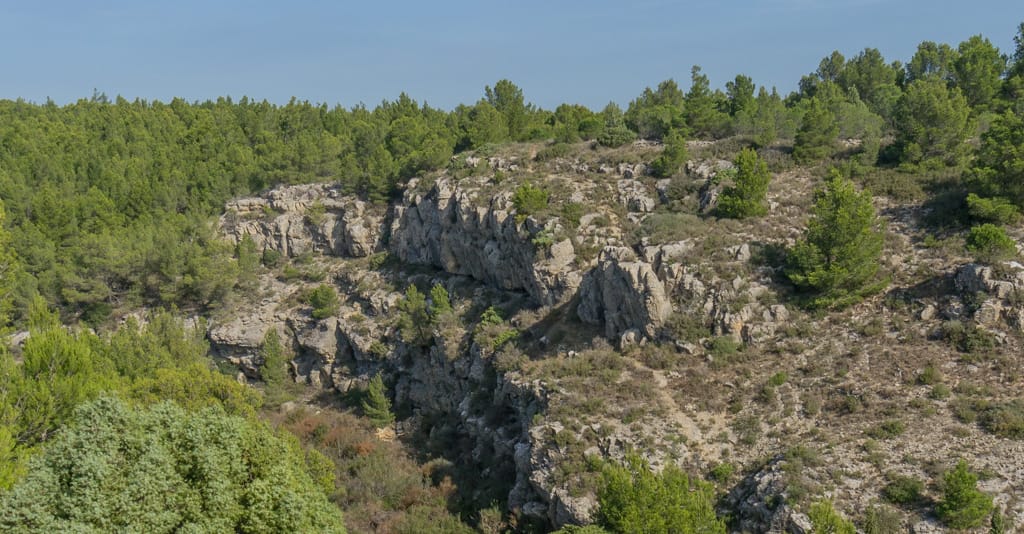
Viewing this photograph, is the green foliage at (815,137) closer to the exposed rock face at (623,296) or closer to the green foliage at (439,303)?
the exposed rock face at (623,296)

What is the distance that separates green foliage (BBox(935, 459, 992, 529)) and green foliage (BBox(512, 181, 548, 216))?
94.9ft

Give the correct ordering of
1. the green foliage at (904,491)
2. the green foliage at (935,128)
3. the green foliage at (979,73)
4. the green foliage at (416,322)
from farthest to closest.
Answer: the green foliage at (979,73) → the green foliage at (416,322) → the green foliage at (935,128) → the green foliage at (904,491)

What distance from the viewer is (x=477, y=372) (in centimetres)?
4006

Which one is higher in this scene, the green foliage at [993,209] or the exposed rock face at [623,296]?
the green foliage at [993,209]

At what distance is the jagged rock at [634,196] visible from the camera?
42875mm

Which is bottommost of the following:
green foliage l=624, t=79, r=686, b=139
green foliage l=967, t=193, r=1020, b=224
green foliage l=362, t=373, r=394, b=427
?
green foliage l=362, t=373, r=394, b=427

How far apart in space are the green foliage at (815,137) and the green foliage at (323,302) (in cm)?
3769

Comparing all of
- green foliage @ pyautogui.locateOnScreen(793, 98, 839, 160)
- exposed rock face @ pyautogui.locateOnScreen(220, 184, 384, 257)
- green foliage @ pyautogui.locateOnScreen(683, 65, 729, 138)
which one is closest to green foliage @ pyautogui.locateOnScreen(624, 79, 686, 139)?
green foliage @ pyautogui.locateOnScreen(683, 65, 729, 138)

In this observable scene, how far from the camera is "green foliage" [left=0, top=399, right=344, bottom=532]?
50.9 ft

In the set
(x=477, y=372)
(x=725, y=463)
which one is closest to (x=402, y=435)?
(x=477, y=372)

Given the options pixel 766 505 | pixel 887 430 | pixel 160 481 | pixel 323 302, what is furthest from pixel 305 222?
pixel 887 430

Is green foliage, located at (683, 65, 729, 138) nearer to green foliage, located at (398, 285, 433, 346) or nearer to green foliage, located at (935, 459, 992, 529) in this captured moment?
green foliage, located at (398, 285, 433, 346)

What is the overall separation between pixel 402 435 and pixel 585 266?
671 inches

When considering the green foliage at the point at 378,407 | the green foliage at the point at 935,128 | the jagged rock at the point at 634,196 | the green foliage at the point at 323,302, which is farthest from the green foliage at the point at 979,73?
the green foliage at the point at 323,302
